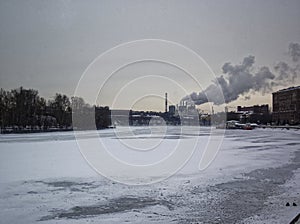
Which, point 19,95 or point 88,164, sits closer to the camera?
point 88,164

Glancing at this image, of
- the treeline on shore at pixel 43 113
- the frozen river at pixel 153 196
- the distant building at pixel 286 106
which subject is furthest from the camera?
the distant building at pixel 286 106

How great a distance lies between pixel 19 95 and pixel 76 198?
84.9 m

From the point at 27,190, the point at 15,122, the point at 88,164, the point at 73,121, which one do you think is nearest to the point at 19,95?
the point at 15,122

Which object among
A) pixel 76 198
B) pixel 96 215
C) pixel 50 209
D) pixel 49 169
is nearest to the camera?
pixel 96 215

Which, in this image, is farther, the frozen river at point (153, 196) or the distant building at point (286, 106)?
the distant building at point (286, 106)

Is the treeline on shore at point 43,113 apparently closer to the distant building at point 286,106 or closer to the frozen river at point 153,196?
the distant building at point 286,106

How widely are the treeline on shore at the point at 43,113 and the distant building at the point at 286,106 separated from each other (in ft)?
188

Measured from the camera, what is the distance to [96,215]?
8.21m

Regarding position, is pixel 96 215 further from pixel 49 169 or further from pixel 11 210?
pixel 49 169

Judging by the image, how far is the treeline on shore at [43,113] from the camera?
Answer: 83250mm

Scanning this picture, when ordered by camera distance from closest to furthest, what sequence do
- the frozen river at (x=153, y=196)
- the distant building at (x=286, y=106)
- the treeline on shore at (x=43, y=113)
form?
1. the frozen river at (x=153, y=196)
2. the treeline on shore at (x=43, y=113)
3. the distant building at (x=286, y=106)

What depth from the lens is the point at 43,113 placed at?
94125mm

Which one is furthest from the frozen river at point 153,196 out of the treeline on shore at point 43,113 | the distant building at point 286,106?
the distant building at point 286,106

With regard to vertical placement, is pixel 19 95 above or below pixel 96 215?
above
